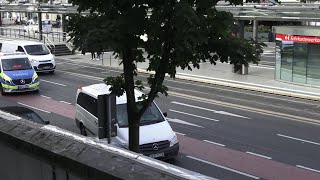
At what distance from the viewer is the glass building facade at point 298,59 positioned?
26625 millimetres

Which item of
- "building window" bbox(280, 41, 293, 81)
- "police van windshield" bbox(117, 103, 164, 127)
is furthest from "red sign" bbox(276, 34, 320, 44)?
"police van windshield" bbox(117, 103, 164, 127)

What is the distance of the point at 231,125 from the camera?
1670 cm

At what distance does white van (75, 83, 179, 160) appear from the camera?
11125 millimetres

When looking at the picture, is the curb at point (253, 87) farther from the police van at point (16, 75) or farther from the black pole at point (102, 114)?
the black pole at point (102, 114)

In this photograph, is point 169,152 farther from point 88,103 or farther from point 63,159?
point 63,159

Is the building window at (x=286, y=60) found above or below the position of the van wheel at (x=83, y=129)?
above

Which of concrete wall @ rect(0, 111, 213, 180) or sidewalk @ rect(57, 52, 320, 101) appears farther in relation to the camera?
sidewalk @ rect(57, 52, 320, 101)

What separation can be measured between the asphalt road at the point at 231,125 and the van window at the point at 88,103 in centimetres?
178

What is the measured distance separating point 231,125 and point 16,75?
38.0 ft

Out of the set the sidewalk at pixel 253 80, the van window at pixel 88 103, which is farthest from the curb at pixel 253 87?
the van window at pixel 88 103

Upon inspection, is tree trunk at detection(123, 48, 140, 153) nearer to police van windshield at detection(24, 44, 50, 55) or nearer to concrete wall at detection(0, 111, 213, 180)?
concrete wall at detection(0, 111, 213, 180)

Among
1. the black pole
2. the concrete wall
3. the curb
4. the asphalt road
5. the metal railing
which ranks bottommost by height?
the asphalt road

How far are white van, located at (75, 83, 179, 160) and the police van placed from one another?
9983 millimetres

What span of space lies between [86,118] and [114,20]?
22.4 feet
